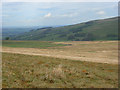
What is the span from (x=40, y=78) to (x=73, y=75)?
3.13 meters

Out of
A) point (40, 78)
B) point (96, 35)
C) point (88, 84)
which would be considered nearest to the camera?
point (88, 84)

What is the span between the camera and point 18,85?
32.2ft

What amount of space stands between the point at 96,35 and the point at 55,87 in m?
135

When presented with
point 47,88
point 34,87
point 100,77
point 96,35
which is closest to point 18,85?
point 34,87

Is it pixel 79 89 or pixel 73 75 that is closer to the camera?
pixel 79 89

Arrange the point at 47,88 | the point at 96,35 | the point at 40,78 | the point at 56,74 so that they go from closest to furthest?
the point at 47,88 < the point at 40,78 < the point at 56,74 < the point at 96,35

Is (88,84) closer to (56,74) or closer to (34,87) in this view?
(56,74)

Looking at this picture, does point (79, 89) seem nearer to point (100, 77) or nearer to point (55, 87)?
point (55, 87)

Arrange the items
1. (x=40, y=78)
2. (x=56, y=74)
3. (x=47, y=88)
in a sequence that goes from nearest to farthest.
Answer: (x=47, y=88) < (x=40, y=78) < (x=56, y=74)

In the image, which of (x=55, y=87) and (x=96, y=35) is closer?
(x=55, y=87)

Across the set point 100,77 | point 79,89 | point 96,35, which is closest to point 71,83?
point 79,89

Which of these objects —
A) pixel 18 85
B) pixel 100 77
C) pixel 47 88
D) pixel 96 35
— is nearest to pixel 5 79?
pixel 18 85

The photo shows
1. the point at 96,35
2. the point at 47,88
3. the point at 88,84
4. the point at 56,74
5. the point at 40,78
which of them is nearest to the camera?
the point at 47,88

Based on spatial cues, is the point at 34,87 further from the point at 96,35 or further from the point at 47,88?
the point at 96,35
